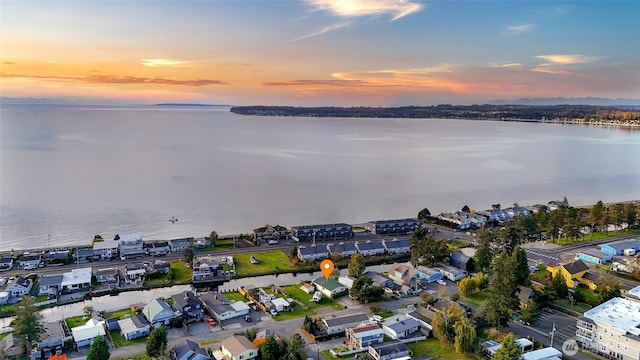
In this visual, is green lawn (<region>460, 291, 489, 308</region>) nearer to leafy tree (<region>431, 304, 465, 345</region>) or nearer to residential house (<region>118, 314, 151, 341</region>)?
leafy tree (<region>431, 304, 465, 345</region>)

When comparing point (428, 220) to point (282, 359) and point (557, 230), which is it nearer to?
point (557, 230)

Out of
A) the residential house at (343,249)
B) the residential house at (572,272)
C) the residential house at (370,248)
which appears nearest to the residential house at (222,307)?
the residential house at (343,249)

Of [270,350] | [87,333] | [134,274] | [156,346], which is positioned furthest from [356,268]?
[87,333]

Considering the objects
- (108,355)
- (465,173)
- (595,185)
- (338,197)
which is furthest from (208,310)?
(595,185)

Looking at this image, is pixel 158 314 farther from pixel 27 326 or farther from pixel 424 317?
pixel 424 317

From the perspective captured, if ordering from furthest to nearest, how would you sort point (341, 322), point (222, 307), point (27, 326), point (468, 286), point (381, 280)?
point (381, 280) < point (468, 286) < point (222, 307) < point (341, 322) < point (27, 326)

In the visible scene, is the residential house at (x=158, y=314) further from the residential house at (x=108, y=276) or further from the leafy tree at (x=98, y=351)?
the residential house at (x=108, y=276)

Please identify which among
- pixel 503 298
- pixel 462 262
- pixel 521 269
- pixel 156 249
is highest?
pixel 521 269
